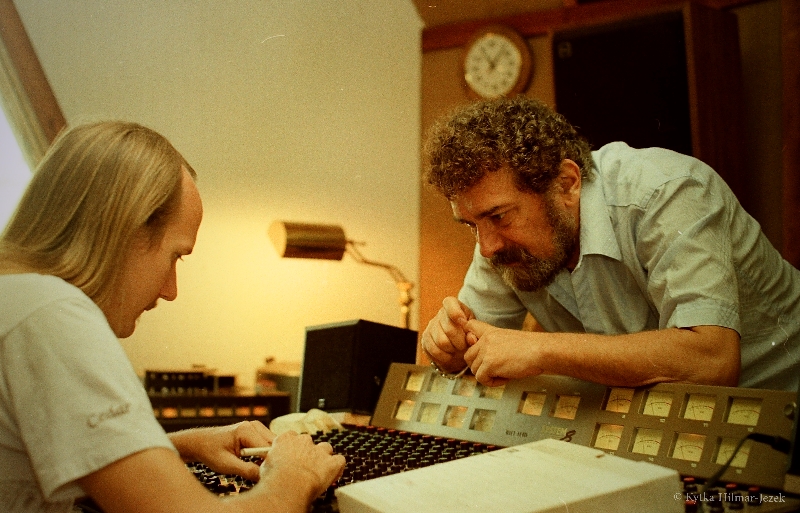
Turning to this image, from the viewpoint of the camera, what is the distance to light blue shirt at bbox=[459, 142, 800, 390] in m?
1.29

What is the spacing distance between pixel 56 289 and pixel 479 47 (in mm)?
2671

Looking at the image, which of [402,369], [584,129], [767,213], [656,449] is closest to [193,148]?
[584,129]

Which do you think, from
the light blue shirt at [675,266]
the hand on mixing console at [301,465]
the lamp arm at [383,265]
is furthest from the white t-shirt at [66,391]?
the lamp arm at [383,265]

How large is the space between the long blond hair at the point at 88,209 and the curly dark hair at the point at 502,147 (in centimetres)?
76

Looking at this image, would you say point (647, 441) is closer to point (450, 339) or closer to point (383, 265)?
point (450, 339)

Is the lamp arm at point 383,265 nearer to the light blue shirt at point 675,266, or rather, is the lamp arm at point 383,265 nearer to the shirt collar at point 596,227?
the light blue shirt at point 675,266

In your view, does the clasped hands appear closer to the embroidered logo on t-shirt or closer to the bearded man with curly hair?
the bearded man with curly hair

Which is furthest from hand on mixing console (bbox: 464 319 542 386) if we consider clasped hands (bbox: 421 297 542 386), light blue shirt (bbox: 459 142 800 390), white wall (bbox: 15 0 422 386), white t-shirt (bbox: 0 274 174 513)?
white wall (bbox: 15 0 422 386)

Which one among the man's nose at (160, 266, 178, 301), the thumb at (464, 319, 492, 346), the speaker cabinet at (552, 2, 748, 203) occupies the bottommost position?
the thumb at (464, 319, 492, 346)

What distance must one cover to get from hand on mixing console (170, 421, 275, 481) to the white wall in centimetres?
158

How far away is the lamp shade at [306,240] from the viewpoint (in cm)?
262

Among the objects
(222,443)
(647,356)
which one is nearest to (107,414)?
(222,443)

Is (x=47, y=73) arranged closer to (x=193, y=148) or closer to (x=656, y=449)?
(x=193, y=148)

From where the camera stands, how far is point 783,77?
2.37m
